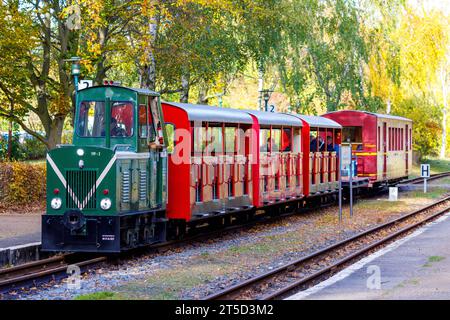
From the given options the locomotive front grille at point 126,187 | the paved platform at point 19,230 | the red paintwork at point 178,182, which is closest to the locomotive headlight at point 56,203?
the locomotive front grille at point 126,187

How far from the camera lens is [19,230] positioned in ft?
66.3

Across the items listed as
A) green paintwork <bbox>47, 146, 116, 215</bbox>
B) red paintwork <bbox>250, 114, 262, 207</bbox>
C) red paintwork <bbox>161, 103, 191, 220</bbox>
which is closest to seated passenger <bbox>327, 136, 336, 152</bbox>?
red paintwork <bbox>250, 114, 262, 207</bbox>

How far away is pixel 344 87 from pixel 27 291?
35.8 m

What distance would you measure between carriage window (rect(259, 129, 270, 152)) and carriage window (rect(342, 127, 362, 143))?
1132 cm

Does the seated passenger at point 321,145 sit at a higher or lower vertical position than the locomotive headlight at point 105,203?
higher

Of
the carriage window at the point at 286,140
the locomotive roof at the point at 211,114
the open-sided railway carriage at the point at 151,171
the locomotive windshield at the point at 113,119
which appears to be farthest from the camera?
the carriage window at the point at 286,140

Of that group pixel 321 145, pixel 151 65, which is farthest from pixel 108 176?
pixel 321 145

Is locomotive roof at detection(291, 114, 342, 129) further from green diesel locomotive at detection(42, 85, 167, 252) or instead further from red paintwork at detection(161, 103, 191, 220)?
green diesel locomotive at detection(42, 85, 167, 252)

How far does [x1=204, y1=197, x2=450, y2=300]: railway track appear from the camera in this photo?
41.8 feet

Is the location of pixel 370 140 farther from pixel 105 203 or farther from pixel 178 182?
pixel 105 203

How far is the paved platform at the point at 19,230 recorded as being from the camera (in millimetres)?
17969

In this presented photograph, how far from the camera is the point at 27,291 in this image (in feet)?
43.0

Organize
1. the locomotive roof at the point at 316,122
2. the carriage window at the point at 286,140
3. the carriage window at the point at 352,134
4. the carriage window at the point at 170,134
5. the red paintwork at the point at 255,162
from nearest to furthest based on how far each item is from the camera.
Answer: the carriage window at the point at 170,134
the red paintwork at the point at 255,162
the carriage window at the point at 286,140
the locomotive roof at the point at 316,122
the carriage window at the point at 352,134

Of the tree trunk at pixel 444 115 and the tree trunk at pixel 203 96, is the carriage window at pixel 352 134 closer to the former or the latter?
the tree trunk at pixel 203 96
